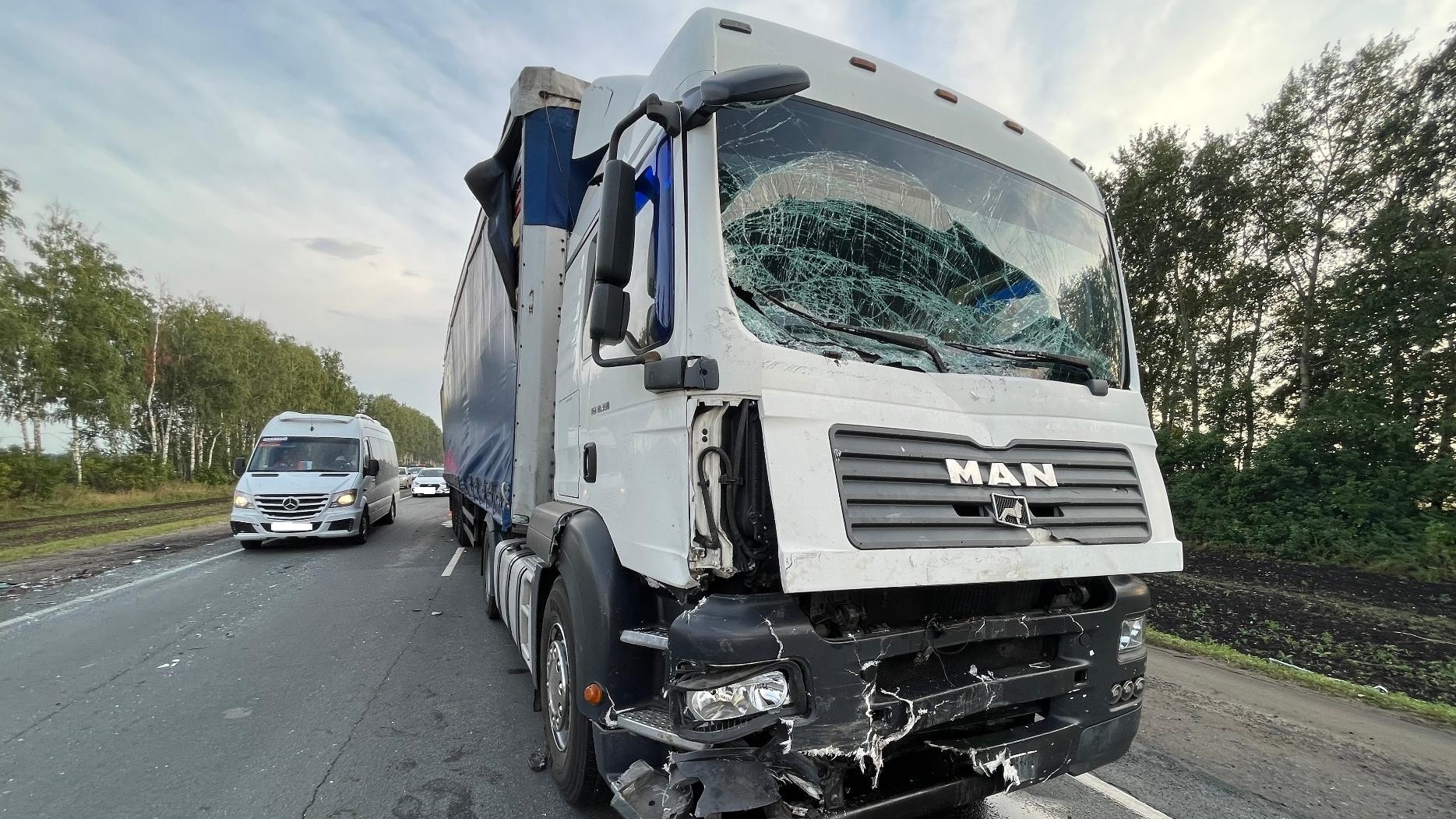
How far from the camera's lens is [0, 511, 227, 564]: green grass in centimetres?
1052

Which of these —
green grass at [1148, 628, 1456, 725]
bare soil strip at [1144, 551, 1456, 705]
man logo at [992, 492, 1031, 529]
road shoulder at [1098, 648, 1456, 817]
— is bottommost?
bare soil strip at [1144, 551, 1456, 705]

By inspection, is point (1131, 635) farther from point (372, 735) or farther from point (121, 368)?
point (121, 368)

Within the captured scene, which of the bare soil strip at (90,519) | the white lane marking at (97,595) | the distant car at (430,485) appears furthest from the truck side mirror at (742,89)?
the distant car at (430,485)

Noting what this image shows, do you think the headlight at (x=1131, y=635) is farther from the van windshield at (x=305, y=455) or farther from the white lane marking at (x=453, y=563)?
the van windshield at (x=305, y=455)

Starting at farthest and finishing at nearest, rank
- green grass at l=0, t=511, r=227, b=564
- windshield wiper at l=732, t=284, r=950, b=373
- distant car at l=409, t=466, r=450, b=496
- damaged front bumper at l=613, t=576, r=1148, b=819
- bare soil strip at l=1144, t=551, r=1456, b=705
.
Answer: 1. distant car at l=409, t=466, r=450, b=496
2. green grass at l=0, t=511, r=227, b=564
3. bare soil strip at l=1144, t=551, r=1456, b=705
4. windshield wiper at l=732, t=284, r=950, b=373
5. damaged front bumper at l=613, t=576, r=1148, b=819

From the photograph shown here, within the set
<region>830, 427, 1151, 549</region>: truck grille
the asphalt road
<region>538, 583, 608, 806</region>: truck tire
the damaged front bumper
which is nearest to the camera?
the damaged front bumper

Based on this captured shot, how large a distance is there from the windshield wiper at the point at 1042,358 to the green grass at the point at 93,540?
1402cm

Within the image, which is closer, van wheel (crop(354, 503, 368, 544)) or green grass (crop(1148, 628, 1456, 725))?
green grass (crop(1148, 628, 1456, 725))

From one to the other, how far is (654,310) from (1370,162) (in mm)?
16968

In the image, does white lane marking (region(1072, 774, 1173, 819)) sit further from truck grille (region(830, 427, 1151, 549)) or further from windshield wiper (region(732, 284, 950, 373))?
windshield wiper (region(732, 284, 950, 373))

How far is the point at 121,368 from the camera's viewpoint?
24.5 m

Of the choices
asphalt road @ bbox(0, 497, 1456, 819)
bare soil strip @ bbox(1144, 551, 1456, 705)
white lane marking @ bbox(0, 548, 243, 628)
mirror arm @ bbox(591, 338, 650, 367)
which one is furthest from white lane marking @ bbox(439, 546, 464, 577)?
bare soil strip @ bbox(1144, 551, 1456, 705)

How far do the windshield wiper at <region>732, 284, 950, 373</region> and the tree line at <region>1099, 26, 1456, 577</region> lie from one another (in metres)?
11.3

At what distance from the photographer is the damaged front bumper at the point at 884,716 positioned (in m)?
1.85
